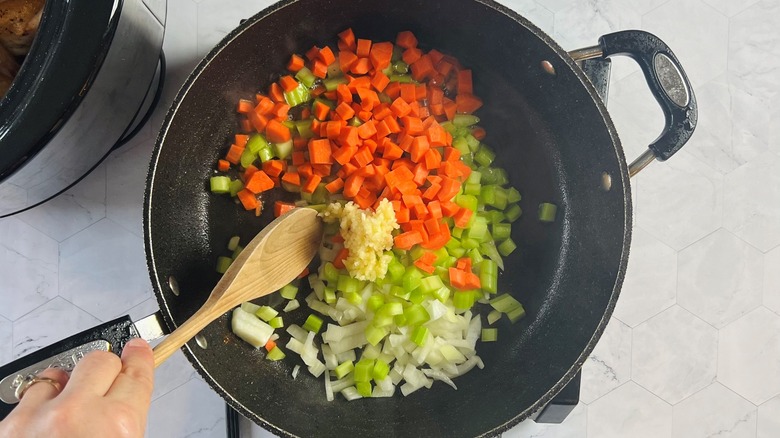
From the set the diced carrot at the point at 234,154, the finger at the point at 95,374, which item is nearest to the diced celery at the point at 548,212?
the diced carrot at the point at 234,154

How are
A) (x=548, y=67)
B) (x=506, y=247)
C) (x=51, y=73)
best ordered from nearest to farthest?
(x=51, y=73) → (x=548, y=67) → (x=506, y=247)

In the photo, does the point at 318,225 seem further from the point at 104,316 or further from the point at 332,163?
the point at 104,316

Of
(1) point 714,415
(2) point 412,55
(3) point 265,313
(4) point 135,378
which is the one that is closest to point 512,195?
(2) point 412,55

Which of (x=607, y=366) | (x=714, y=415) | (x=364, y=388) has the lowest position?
(x=714, y=415)

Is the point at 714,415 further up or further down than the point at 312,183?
further down

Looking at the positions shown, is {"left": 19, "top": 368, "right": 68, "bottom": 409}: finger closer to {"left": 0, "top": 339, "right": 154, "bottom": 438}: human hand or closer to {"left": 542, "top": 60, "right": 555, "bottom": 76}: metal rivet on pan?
{"left": 0, "top": 339, "right": 154, "bottom": 438}: human hand

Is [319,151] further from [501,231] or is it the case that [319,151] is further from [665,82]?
[665,82]

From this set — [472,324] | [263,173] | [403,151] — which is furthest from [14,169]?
[472,324]
